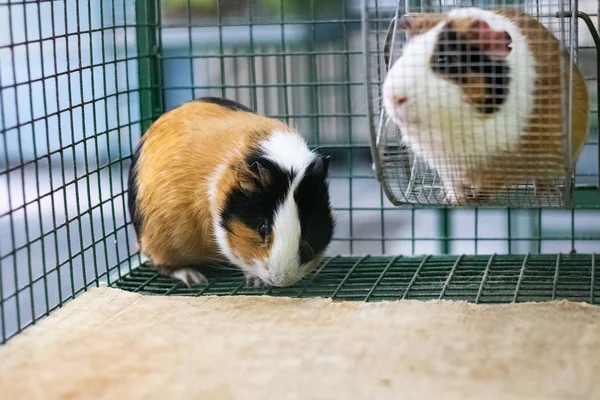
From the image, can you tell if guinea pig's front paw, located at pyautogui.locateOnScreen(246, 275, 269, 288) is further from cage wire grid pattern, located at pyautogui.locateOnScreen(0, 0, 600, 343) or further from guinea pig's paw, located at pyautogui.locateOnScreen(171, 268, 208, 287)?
guinea pig's paw, located at pyautogui.locateOnScreen(171, 268, 208, 287)

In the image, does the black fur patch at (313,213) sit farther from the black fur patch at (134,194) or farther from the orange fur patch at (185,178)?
the black fur patch at (134,194)

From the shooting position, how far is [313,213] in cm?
285

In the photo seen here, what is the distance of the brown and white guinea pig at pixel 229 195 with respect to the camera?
109 inches

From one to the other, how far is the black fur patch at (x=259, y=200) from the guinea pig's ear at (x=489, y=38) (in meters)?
0.76

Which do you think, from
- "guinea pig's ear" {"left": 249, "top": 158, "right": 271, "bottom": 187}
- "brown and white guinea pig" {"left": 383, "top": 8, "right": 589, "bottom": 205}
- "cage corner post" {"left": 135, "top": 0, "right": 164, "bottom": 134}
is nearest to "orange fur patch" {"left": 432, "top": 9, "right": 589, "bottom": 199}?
"brown and white guinea pig" {"left": 383, "top": 8, "right": 589, "bottom": 205}

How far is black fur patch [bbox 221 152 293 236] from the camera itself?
2.76 m

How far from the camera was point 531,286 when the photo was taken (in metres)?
2.75

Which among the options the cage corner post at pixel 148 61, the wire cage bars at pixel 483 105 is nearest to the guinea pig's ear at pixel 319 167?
the wire cage bars at pixel 483 105

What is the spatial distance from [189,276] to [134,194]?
0.36m

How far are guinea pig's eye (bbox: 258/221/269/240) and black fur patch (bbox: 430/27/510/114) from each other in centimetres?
76

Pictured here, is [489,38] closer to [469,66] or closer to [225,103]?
[469,66]

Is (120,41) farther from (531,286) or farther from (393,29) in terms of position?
(531,286)

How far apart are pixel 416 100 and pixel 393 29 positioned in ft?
0.91

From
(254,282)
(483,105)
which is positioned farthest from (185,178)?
(483,105)
